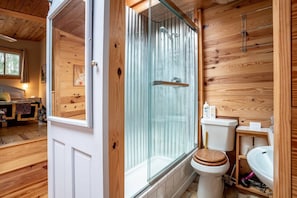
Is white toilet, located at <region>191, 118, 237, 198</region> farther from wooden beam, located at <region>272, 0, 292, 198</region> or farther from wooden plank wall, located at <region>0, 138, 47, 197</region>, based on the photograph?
wooden plank wall, located at <region>0, 138, 47, 197</region>

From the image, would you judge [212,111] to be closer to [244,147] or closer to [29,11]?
[244,147]

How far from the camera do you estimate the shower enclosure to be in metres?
1.64

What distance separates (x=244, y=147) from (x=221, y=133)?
0.30 m

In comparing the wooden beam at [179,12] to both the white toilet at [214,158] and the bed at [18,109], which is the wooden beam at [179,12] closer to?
the white toilet at [214,158]

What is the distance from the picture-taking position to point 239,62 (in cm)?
200

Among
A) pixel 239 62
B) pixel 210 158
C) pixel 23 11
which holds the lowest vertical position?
pixel 210 158

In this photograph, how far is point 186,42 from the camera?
2129mm

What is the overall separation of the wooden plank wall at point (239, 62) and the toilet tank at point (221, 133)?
211 millimetres

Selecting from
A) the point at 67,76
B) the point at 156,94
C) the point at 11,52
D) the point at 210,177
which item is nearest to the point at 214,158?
the point at 210,177

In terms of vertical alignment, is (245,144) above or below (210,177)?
above

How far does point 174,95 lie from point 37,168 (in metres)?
2.12

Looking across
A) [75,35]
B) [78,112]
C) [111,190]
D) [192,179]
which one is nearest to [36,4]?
[75,35]

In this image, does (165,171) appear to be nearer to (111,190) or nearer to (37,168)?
(111,190)

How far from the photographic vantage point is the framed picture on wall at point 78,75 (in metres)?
1.01
